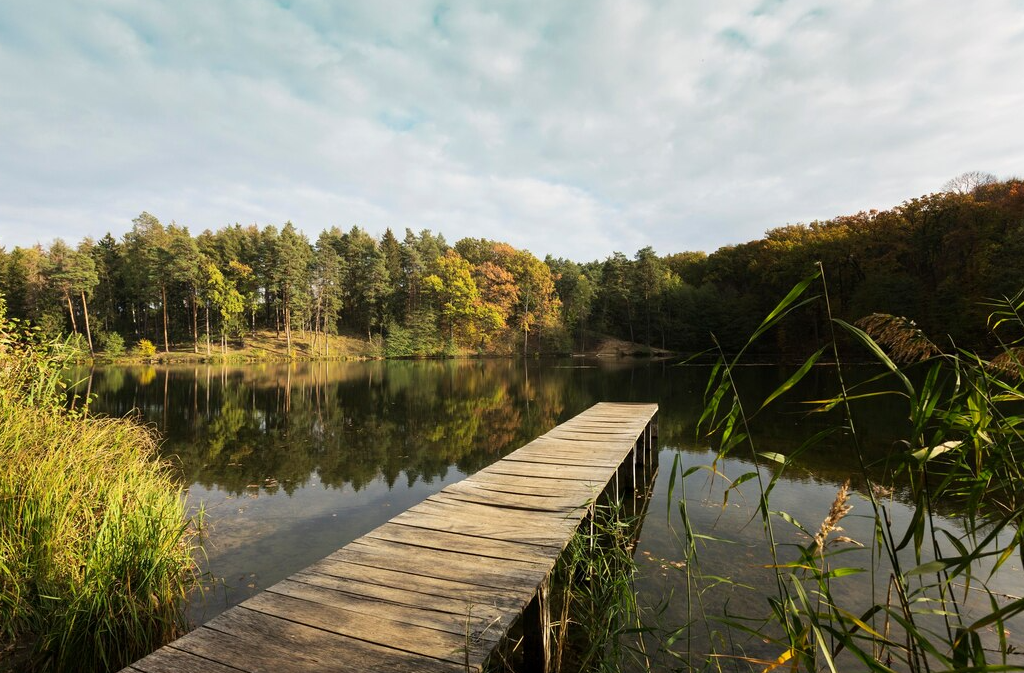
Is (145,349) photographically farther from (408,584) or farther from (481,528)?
(408,584)

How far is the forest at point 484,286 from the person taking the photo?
33438mm

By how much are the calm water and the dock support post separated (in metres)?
0.82

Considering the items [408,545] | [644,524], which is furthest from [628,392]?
[408,545]

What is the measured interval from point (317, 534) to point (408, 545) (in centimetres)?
295

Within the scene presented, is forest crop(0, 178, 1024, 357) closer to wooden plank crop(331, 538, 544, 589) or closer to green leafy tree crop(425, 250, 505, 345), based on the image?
green leafy tree crop(425, 250, 505, 345)

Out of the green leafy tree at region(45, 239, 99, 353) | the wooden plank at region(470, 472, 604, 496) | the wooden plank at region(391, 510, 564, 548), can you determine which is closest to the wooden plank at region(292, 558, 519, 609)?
the wooden plank at region(391, 510, 564, 548)

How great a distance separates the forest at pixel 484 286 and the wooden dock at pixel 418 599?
1339 inches

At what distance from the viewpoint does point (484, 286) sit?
48.9m

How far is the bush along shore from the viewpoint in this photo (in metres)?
2.92

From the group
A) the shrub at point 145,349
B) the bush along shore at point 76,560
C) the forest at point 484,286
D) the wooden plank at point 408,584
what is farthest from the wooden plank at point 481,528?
the shrub at point 145,349

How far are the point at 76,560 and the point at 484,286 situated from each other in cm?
4604

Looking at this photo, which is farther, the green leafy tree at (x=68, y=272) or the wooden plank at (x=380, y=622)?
the green leafy tree at (x=68, y=272)

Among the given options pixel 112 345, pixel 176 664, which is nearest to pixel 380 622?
pixel 176 664

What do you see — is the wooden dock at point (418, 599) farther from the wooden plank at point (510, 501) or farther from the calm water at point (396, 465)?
the calm water at point (396, 465)
